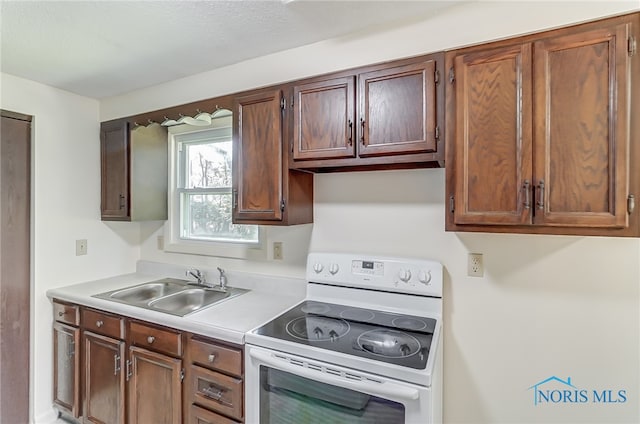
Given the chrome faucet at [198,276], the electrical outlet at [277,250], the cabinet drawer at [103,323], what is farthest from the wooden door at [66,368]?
the electrical outlet at [277,250]

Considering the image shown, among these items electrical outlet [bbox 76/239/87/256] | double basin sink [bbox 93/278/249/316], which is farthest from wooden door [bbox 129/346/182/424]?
electrical outlet [bbox 76/239/87/256]

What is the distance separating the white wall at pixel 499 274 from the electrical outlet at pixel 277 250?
30 cm

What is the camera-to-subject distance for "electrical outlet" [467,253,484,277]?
1.56 meters

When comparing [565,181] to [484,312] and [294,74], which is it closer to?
[484,312]

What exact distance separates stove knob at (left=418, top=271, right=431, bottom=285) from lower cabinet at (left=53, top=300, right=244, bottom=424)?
92cm

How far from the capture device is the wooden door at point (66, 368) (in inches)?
84.0

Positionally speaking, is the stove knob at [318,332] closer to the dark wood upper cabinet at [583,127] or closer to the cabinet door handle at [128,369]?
the dark wood upper cabinet at [583,127]

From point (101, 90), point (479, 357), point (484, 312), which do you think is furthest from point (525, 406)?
point (101, 90)

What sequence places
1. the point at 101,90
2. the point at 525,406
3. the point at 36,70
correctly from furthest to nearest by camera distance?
the point at 101,90 → the point at 36,70 → the point at 525,406

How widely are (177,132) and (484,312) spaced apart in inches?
96.9

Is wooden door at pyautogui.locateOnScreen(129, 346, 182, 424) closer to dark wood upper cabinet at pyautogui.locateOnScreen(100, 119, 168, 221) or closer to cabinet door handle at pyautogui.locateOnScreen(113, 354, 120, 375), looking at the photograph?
cabinet door handle at pyautogui.locateOnScreen(113, 354, 120, 375)

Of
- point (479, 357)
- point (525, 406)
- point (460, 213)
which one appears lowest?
point (525, 406)

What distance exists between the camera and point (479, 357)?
156cm

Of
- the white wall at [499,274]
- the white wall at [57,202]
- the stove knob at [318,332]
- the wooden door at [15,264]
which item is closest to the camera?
the white wall at [499,274]
